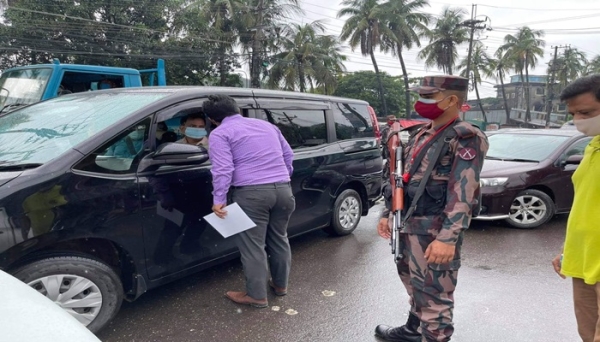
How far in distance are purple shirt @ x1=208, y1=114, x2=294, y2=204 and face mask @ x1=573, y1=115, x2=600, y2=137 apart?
1.91 metres

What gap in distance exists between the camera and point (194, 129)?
3410 mm

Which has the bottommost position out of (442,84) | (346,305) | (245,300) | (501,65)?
(346,305)

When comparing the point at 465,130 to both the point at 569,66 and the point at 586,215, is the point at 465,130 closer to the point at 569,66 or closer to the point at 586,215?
the point at 586,215

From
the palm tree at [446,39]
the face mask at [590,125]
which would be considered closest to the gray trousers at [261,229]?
the face mask at [590,125]

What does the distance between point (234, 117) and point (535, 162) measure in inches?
183

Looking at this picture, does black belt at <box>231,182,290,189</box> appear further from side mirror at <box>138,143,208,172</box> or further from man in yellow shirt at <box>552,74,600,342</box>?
man in yellow shirt at <box>552,74,600,342</box>

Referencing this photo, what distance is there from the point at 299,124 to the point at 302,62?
26.0 metres

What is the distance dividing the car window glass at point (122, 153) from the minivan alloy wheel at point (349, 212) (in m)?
2.62

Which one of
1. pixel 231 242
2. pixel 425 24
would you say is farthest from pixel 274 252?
pixel 425 24

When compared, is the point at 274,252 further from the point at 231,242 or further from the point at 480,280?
the point at 480,280

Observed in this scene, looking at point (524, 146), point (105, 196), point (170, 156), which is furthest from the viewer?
point (524, 146)

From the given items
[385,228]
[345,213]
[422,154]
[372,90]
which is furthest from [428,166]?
[372,90]

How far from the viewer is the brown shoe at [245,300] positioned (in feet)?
10.3

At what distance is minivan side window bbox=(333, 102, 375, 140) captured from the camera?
4773mm
